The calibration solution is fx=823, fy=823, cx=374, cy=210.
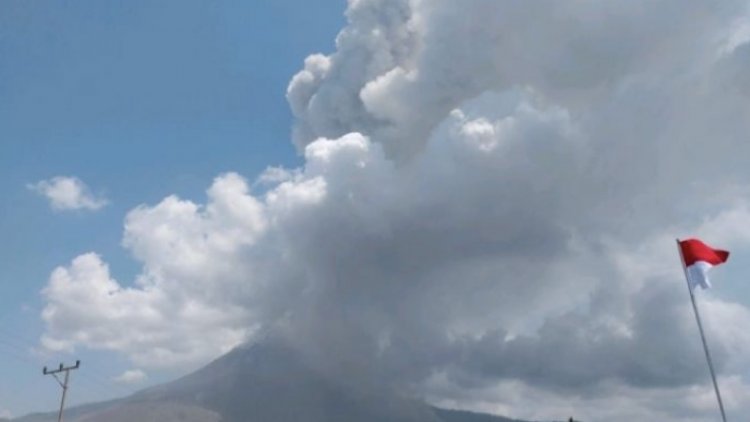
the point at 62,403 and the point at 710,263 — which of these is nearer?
the point at 710,263

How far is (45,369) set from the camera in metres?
64.3

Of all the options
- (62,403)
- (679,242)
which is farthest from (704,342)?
(62,403)

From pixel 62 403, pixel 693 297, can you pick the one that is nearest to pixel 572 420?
pixel 693 297

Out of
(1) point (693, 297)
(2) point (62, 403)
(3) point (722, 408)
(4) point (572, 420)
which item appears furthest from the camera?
(2) point (62, 403)

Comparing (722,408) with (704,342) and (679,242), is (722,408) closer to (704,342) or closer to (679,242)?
(704,342)

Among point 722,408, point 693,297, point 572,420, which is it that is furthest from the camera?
point 572,420

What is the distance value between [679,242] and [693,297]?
206cm

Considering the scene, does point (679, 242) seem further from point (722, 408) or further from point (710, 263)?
point (722, 408)

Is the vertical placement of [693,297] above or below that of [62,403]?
below

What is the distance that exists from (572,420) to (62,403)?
3814 centimetres

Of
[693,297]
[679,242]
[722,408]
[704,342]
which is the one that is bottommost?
[722,408]

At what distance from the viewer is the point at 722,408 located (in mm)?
27125

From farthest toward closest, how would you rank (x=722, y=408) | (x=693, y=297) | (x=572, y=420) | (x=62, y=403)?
(x=62, y=403) → (x=572, y=420) → (x=693, y=297) → (x=722, y=408)

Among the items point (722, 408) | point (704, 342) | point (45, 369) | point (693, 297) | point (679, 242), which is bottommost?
point (722, 408)
